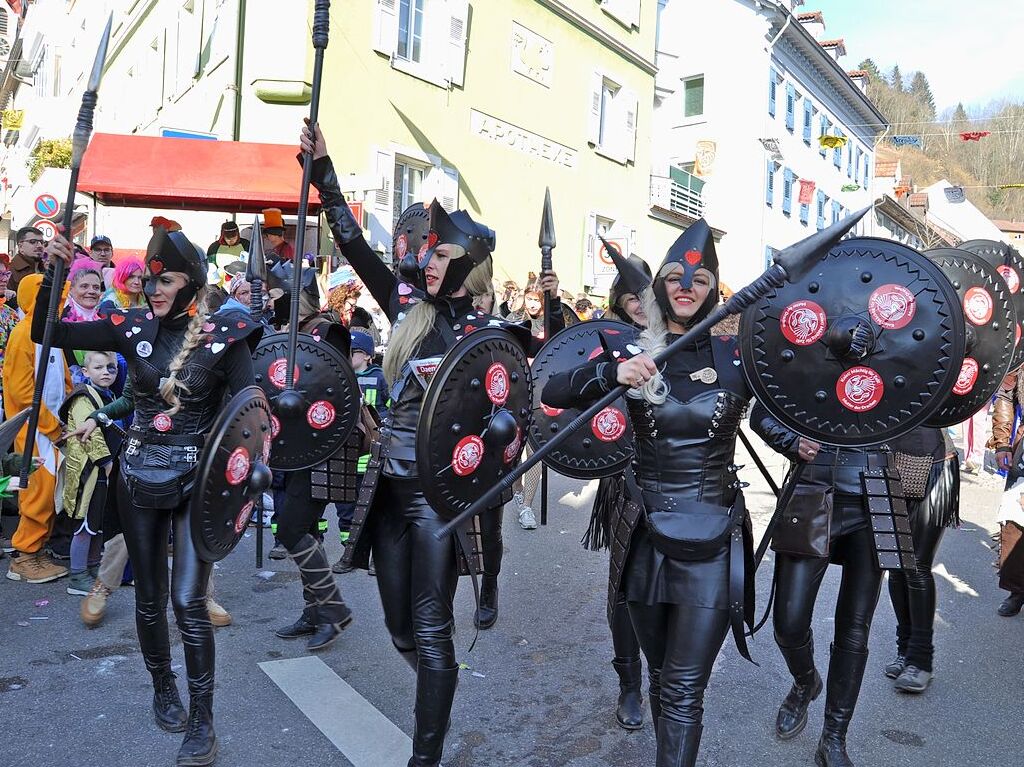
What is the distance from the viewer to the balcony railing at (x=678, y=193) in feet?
70.6

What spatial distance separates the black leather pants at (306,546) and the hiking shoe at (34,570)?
211 centimetres

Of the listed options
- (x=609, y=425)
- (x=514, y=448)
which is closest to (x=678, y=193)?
(x=609, y=425)

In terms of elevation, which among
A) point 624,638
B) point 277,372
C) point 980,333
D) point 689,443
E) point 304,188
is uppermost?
point 304,188

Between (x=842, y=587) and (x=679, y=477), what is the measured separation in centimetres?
120

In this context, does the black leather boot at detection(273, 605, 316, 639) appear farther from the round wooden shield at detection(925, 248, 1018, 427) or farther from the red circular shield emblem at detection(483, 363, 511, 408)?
the round wooden shield at detection(925, 248, 1018, 427)

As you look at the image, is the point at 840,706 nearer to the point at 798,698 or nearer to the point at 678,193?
the point at 798,698

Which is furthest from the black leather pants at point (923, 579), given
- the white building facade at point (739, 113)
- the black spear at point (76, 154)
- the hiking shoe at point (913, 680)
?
the white building facade at point (739, 113)

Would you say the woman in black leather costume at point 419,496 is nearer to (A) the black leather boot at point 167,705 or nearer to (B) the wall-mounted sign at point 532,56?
(A) the black leather boot at point 167,705

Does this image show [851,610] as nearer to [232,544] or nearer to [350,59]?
[232,544]

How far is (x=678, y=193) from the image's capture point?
23.8 m

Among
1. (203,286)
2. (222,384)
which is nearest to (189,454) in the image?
(222,384)

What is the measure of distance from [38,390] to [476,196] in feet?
40.9

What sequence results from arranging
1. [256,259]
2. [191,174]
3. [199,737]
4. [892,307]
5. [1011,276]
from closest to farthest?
[892,307] → [199,737] → [1011,276] → [256,259] → [191,174]

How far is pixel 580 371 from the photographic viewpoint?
9.99 ft
